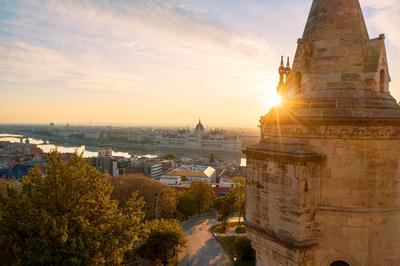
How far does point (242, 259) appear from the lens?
86.8 ft

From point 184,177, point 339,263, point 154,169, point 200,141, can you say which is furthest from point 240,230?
point 200,141

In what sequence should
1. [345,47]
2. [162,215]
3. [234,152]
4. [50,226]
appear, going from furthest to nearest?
[234,152] → [162,215] → [50,226] → [345,47]

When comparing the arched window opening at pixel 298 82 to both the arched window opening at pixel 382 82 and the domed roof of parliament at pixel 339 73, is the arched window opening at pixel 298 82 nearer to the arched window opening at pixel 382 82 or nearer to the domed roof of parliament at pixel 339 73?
the domed roof of parliament at pixel 339 73

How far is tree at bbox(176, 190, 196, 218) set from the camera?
40281 millimetres

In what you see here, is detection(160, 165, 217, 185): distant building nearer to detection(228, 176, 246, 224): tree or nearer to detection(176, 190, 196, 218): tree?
detection(176, 190, 196, 218): tree

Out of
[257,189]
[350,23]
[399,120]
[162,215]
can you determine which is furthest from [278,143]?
[162,215]

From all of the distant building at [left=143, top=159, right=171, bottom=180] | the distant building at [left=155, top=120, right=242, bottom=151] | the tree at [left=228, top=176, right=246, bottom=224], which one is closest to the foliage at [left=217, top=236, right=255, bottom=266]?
the tree at [left=228, top=176, right=246, bottom=224]

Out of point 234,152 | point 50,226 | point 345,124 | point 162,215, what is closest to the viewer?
point 345,124

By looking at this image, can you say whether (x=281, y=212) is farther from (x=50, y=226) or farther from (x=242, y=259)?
(x=242, y=259)

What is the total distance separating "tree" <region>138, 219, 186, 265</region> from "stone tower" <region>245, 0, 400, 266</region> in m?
18.3

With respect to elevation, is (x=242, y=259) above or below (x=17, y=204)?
below

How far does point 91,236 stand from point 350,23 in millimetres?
10033

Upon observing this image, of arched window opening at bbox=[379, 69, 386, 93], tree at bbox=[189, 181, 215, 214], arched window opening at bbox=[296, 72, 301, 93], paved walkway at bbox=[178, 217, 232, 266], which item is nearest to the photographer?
arched window opening at bbox=[379, 69, 386, 93]

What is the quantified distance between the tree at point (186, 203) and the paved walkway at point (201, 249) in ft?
4.91
